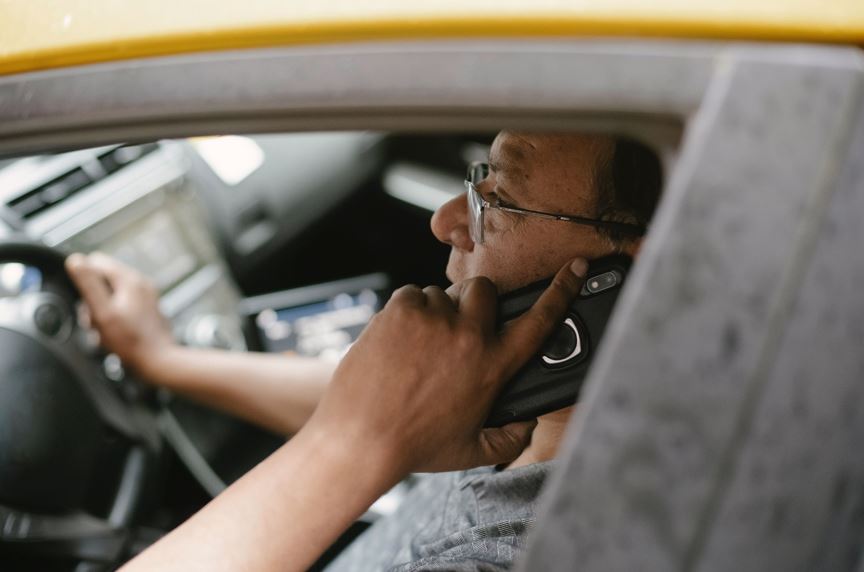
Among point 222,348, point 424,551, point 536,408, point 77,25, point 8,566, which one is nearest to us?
point 77,25

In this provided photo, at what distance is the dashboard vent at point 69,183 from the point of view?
150cm

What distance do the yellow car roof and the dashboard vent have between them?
2.73 feet

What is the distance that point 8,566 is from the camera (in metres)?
1.28

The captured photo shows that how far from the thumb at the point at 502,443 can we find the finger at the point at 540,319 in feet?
0.43

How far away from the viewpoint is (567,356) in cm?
90

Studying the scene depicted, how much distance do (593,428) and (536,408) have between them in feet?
1.26

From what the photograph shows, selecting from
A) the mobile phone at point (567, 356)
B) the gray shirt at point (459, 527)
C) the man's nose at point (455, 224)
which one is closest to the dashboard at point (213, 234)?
the gray shirt at point (459, 527)

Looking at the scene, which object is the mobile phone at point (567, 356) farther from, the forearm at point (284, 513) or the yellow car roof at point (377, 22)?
the yellow car roof at point (377, 22)

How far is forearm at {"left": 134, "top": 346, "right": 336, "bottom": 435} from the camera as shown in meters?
1.56

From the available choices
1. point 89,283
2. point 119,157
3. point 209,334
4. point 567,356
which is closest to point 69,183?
point 119,157

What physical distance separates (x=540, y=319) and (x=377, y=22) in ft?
1.42

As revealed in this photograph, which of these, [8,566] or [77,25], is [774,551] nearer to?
[77,25]

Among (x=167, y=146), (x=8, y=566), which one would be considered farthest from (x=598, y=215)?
(x=167, y=146)

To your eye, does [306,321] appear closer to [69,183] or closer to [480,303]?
[69,183]
